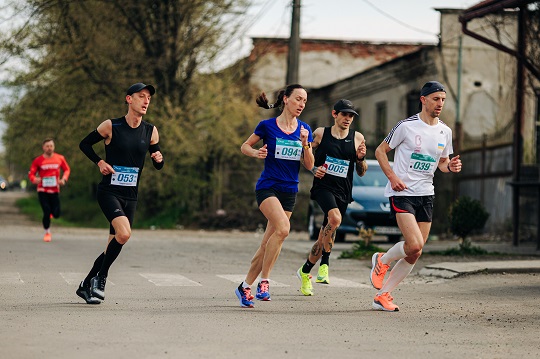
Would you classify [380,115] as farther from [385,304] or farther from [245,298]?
[245,298]

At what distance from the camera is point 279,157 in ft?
34.8

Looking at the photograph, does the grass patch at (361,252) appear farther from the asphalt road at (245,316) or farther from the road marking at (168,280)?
the road marking at (168,280)

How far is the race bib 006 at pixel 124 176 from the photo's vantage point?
10.4 m

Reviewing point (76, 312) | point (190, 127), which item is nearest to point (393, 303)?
point (76, 312)

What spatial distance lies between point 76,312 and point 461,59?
85.3 ft

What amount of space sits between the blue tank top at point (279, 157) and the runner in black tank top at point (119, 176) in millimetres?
1068

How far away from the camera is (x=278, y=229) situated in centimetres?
1030

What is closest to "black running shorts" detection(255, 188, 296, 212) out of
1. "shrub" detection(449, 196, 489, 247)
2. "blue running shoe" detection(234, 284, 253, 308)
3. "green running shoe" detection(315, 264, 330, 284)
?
"blue running shoe" detection(234, 284, 253, 308)

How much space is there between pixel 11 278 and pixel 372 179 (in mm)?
12437

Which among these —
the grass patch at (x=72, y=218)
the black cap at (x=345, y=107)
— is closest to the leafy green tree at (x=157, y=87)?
the grass patch at (x=72, y=218)

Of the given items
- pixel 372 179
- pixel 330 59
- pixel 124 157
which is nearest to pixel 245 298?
pixel 124 157

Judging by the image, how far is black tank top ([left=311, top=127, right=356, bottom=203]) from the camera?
12367 mm

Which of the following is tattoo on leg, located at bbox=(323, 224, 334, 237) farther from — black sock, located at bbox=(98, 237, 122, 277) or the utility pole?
the utility pole

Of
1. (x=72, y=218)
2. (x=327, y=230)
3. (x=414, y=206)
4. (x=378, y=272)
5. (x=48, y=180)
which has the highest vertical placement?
(x=48, y=180)
